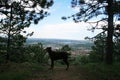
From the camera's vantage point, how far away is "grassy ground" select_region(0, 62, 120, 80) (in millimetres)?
15062

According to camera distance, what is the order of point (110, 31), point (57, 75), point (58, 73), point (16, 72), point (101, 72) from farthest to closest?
point (110, 31), point (101, 72), point (58, 73), point (16, 72), point (57, 75)

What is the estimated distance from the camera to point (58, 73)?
16.1 meters

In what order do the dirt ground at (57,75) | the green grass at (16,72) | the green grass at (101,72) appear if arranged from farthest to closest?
the green grass at (101,72) → the dirt ground at (57,75) → the green grass at (16,72)

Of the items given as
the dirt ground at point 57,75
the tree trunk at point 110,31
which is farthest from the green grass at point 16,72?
the tree trunk at point 110,31

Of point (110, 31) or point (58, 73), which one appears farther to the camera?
point (110, 31)

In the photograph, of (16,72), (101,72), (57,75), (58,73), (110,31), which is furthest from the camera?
(110,31)

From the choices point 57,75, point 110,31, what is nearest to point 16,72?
point 57,75

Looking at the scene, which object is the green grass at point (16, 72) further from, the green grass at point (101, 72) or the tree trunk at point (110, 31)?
the tree trunk at point (110, 31)

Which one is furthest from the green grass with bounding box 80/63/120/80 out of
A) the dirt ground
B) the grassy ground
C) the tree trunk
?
the tree trunk

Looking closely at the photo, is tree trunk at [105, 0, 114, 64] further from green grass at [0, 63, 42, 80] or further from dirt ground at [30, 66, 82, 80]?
green grass at [0, 63, 42, 80]

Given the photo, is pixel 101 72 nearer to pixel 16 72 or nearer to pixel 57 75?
pixel 57 75

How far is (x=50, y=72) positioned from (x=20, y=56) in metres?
9.84

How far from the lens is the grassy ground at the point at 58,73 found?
49.4 feet

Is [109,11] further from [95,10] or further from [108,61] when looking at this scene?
[108,61]
